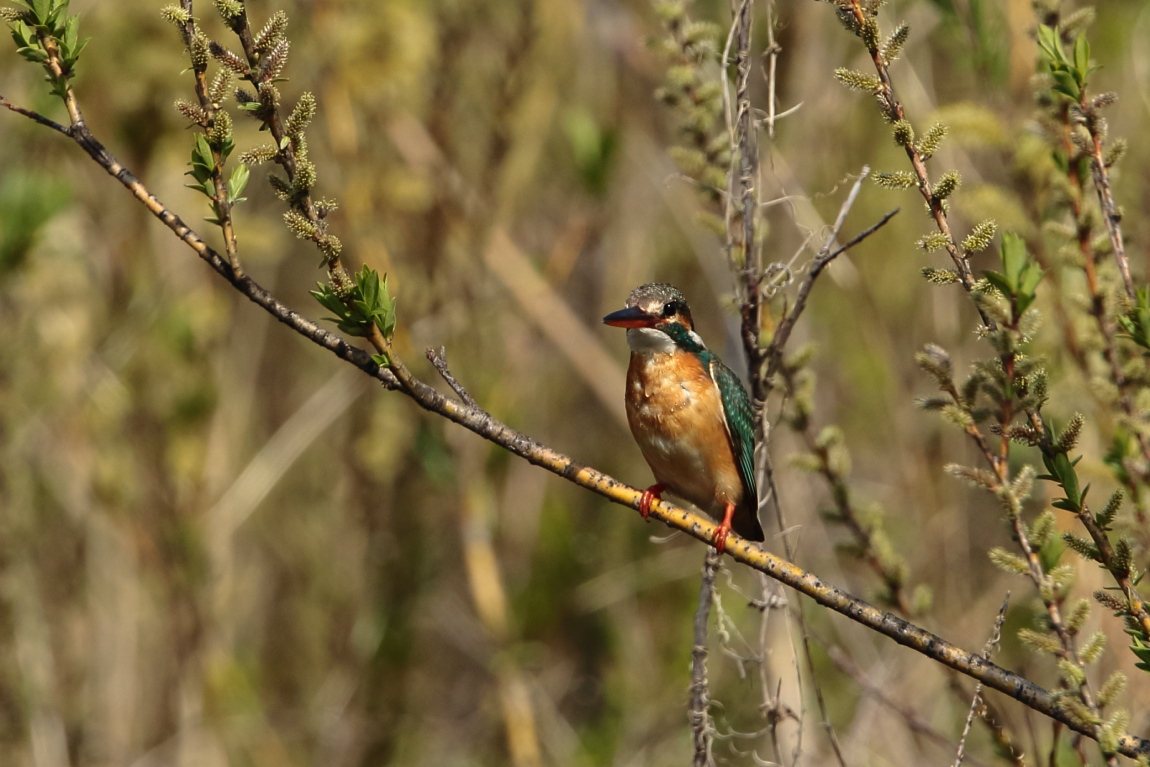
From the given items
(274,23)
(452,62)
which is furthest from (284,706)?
(274,23)

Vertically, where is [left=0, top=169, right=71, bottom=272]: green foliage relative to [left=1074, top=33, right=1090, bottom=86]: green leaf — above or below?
above

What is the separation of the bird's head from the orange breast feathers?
51 millimetres

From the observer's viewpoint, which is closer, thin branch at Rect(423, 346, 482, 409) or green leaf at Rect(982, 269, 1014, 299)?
green leaf at Rect(982, 269, 1014, 299)

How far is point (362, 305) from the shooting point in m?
1.91

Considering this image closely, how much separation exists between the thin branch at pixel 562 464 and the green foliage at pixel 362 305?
0.14 feet

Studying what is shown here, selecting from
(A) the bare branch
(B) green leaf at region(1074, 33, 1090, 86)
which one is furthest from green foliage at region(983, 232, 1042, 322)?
(A) the bare branch

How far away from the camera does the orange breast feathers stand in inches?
145

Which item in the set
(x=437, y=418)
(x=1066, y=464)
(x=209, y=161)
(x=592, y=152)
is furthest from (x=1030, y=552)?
(x=437, y=418)

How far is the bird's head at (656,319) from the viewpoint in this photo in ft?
11.7

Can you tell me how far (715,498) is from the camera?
374cm

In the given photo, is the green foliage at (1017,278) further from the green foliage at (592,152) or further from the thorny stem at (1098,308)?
the green foliage at (592,152)

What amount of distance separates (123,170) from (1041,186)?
308 centimetres

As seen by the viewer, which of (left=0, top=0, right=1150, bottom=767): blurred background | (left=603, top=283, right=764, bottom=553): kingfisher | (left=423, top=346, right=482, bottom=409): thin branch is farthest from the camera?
(left=0, top=0, right=1150, bottom=767): blurred background

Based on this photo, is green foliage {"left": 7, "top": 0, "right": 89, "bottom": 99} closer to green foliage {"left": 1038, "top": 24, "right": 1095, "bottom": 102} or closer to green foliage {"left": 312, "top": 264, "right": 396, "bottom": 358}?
green foliage {"left": 312, "top": 264, "right": 396, "bottom": 358}
